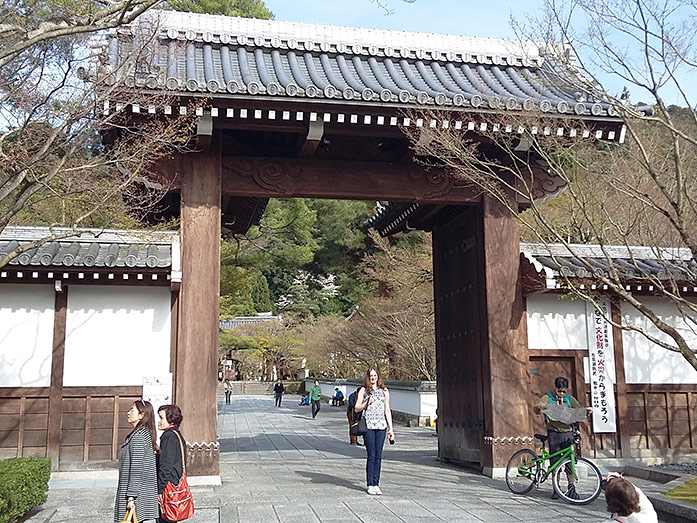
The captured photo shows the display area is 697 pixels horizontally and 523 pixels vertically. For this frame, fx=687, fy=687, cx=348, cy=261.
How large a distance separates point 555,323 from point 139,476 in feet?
24.7

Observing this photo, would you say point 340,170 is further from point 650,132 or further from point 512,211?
point 650,132

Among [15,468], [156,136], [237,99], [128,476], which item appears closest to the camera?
[128,476]

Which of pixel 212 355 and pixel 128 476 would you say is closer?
pixel 128 476

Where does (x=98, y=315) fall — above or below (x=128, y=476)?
above

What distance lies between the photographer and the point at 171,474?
18.5 ft

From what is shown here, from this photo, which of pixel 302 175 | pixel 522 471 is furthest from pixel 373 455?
pixel 302 175

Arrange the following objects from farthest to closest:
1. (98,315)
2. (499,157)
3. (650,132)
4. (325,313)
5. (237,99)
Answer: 1. (325,313)
2. (650,132)
3. (499,157)
4. (98,315)
5. (237,99)

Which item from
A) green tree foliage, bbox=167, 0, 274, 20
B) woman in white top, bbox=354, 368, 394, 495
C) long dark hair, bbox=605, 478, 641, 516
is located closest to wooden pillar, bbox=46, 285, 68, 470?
woman in white top, bbox=354, 368, 394, 495

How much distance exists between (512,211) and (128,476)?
661 cm

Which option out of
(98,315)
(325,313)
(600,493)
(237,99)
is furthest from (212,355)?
(325,313)

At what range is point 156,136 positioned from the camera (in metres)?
8.41

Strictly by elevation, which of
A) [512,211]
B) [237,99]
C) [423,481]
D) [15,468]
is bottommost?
[423,481]

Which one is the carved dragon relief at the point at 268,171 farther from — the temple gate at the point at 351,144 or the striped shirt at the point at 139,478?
the striped shirt at the point at 139,478

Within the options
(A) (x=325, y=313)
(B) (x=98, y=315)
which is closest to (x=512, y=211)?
(B) (x=98, y=315)
